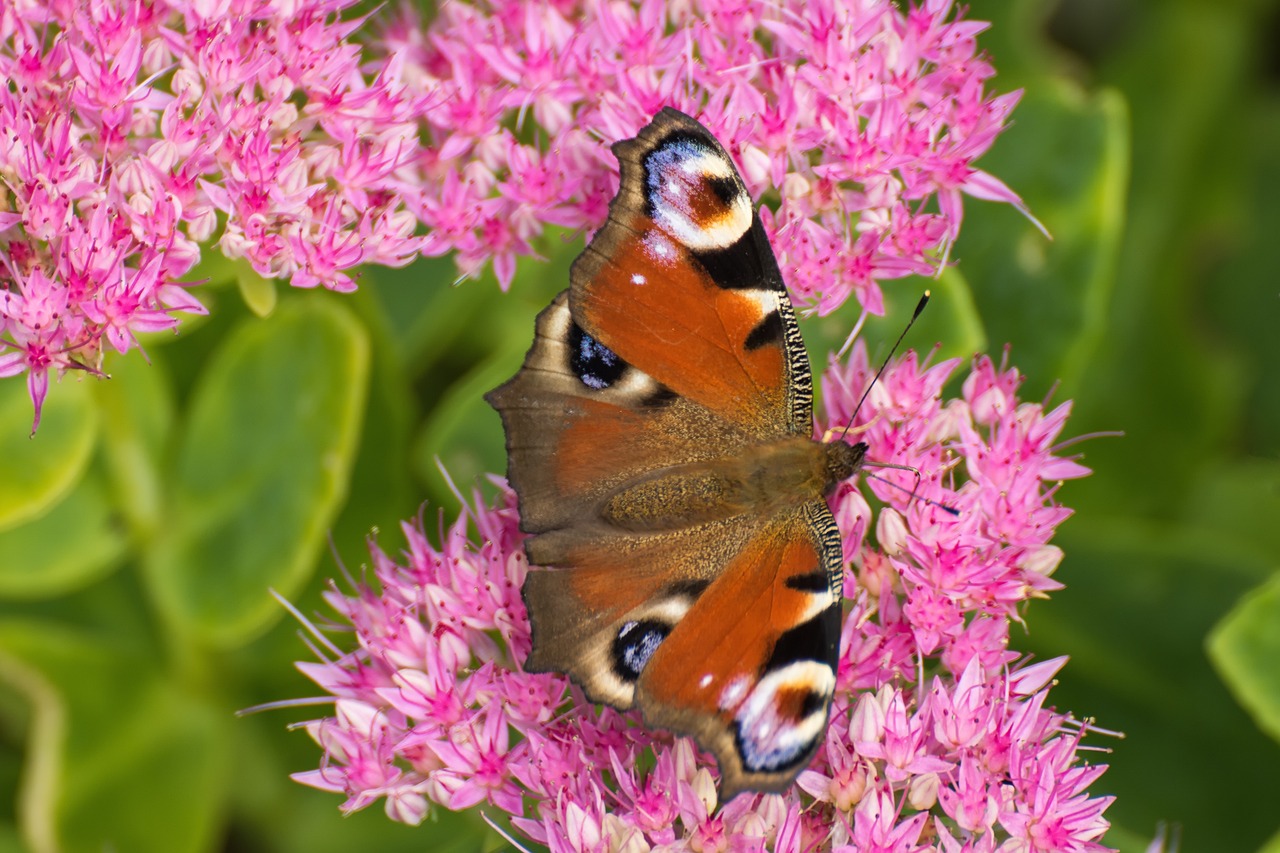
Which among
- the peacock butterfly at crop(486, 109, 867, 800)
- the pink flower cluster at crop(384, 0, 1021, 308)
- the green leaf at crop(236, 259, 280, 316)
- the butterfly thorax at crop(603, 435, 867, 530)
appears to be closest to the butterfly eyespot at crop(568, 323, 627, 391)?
the peacock butterfly at crop(486, 109, 867, 800)

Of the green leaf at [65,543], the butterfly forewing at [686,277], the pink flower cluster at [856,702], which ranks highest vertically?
the butterfly forewing at [686,277]

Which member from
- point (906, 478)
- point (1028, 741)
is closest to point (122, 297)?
point (906, 478)

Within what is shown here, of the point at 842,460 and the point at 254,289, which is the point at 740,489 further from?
the point at 254,289

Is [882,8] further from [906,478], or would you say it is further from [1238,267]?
[1238,267]

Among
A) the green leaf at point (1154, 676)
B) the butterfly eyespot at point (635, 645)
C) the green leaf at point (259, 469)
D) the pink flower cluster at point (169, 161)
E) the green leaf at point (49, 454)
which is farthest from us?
the green leaf at point (1154, 676)

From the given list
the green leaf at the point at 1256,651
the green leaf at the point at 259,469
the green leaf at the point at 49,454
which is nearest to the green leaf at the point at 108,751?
the green leaf at the point at 259,469

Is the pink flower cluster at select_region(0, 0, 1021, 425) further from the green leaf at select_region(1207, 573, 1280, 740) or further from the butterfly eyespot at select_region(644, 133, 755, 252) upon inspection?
the green leaf at select_region(1207, 573, 1280, 740)

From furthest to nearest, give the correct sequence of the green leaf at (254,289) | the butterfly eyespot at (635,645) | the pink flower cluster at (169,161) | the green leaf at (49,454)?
the green leaf at (49,454) < the green leaf at (254,289) < the pink flower cluster at (169,161) < the butterfly eyespot at (635,645)

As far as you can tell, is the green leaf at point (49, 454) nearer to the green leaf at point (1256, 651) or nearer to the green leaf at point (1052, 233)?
the green leaf at point (1052, 233)
